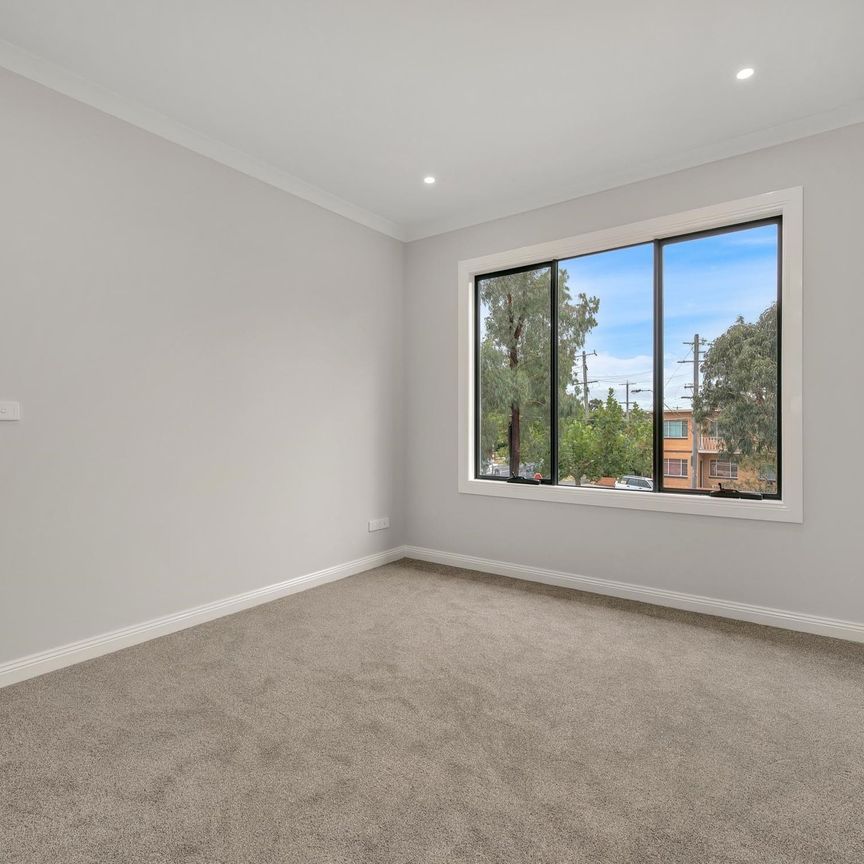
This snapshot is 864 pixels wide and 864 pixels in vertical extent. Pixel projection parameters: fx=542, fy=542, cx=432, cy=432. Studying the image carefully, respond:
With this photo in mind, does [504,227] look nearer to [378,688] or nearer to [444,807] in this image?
[378,688]

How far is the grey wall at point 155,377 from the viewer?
2496 mm

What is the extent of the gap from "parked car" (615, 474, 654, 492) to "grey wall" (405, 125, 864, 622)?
0.20m

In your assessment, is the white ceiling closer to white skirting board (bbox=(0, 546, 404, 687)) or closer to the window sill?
the window sill

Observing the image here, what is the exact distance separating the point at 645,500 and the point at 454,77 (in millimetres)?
2671

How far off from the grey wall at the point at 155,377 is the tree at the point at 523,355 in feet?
3.55

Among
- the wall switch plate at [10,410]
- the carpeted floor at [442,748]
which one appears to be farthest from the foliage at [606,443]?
the wall switch plate at [10,410]

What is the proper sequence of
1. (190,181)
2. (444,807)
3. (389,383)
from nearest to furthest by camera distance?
(444,807) < (190,181) < (389,383)

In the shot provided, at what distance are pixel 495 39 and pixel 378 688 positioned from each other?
289 cm

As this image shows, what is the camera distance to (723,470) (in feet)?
11.1

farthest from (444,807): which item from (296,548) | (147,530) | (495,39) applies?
(495,39)

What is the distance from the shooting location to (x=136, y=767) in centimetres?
183

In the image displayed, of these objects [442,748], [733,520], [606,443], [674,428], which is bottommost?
[442,748]

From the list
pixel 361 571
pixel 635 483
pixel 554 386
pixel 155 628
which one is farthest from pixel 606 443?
pixel 155 628

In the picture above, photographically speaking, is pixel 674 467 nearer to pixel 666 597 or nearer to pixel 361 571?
pixel 666 597
